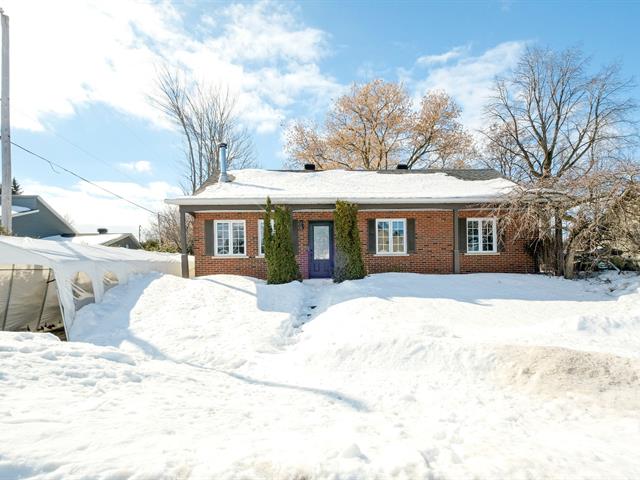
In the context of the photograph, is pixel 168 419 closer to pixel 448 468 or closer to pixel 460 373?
pixel 448 468

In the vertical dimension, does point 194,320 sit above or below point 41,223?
below

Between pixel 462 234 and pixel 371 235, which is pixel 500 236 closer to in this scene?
pixel 462 234

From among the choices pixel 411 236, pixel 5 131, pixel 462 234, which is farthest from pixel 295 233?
pixel 5 131

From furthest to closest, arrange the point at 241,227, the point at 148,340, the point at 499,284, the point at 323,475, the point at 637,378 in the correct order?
the point at 241,227
the point at 499,284
the point at 148,340
the point at 637,378
the point at 323,475

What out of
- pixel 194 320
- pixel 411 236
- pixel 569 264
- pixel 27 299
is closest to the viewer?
pixel 194 320

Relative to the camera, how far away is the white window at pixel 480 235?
12.0m

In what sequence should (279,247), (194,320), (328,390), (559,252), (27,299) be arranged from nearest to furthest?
(328,390) < (194,320) < (27,299) < (279,247) < (559,252)

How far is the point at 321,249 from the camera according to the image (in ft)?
39.4

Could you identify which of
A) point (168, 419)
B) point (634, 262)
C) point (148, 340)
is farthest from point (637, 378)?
point (634, 262)

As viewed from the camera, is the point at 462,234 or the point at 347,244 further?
the point at 462,234

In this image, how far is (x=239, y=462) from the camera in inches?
Answer: 96.0

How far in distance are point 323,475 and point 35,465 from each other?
191 cm

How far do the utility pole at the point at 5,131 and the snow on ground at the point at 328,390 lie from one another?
6.37 metres

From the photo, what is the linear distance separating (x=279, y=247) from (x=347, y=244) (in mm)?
2133
